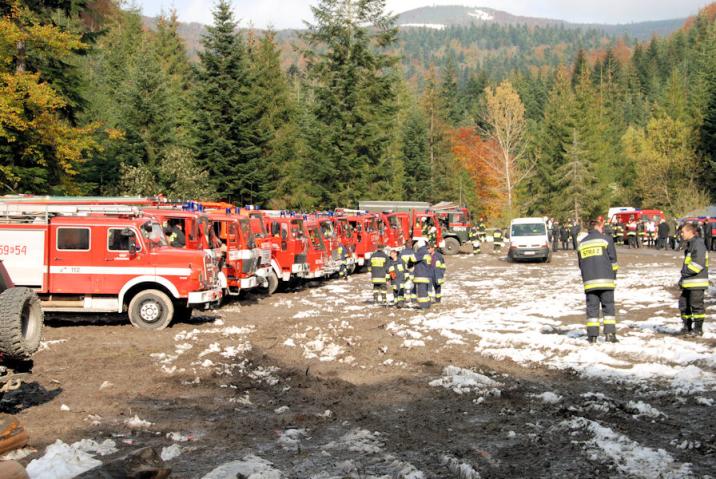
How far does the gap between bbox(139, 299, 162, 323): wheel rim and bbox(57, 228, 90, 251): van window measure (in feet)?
5.48

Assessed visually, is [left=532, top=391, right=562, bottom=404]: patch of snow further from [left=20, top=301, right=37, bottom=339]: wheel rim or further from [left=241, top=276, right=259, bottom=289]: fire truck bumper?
[left=241, top=276, right=259, bottom=289]: fire truck bumper

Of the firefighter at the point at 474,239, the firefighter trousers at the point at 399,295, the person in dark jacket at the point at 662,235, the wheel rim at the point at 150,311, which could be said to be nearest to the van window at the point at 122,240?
the wheel rim at the point at 150,311

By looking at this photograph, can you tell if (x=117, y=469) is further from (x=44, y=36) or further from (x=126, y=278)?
(x=44, y=36)

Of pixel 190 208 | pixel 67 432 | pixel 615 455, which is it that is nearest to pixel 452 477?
pixel 615 455

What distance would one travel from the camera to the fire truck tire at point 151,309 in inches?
618

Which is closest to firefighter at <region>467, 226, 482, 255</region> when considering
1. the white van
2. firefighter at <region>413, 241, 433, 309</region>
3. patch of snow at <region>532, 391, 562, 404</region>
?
the white van

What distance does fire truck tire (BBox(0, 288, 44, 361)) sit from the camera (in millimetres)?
7566

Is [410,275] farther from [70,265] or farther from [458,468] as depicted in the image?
[458,468]

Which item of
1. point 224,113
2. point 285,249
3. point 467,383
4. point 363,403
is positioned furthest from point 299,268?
point 224,113

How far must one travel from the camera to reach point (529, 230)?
33594 mm

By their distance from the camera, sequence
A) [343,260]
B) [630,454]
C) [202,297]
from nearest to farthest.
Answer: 1. [630,454]
2. [202,297]
3. [343,260]

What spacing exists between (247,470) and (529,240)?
27963mm

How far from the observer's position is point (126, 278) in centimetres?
1573

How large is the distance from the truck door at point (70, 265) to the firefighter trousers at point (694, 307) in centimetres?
1115
